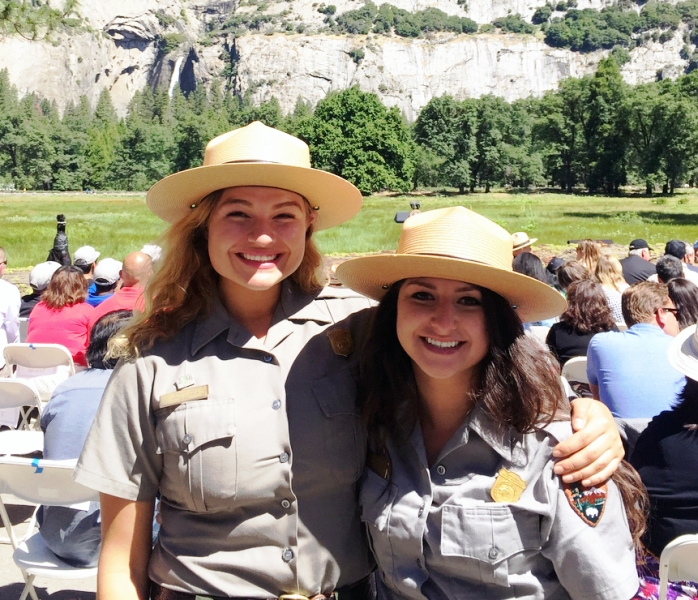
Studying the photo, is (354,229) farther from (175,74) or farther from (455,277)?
(175,74)

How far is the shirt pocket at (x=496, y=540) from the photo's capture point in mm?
1883

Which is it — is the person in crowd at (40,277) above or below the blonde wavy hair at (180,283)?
below

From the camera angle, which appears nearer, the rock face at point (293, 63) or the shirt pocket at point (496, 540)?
the shirt pocket at point (496, 540)

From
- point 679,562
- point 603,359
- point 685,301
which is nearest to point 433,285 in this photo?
point 679,562

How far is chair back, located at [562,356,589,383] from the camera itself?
5479 mm

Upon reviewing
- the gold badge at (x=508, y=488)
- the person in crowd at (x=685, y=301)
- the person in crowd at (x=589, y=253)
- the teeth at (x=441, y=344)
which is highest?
the teeth at (x=441, y=344)

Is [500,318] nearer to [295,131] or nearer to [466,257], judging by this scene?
[466,257]

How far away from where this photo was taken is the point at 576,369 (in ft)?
18.3

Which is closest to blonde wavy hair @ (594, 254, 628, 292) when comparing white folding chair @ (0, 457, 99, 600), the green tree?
white folding chair @ (0, 457, 99, 600)

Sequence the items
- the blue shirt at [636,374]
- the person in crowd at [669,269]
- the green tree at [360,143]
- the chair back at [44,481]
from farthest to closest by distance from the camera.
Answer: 1. the green tree at [360,143]
2. the person in crowd at [669,269]
3. the blue shirt at [636,374]
4. the chair back at [44,481]

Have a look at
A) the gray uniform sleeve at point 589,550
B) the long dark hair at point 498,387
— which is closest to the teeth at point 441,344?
the long dark hair at point 498,387

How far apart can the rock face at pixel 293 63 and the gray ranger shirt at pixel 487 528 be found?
5936 inches

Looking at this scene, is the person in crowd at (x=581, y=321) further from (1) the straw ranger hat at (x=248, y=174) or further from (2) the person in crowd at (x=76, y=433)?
(1) the straw ranger hat at (x=248, y=174)

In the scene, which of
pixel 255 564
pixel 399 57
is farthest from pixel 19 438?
pixel 399 57
